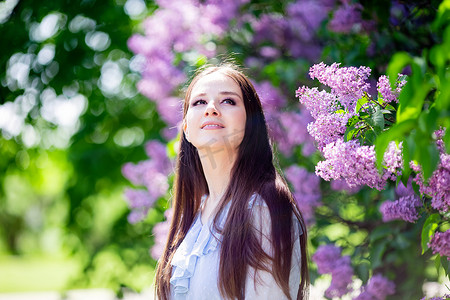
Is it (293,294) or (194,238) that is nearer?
(293,294)

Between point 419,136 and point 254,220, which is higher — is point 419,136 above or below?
above

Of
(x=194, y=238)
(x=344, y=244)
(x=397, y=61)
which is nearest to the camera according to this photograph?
(x=397, y=61)

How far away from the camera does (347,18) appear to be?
2867mm

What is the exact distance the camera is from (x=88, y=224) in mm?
5195

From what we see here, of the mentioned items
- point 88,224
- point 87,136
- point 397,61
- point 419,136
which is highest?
point 397,61

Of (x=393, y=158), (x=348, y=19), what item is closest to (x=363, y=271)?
(x=348, y=19)

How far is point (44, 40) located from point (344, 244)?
2.73 meters

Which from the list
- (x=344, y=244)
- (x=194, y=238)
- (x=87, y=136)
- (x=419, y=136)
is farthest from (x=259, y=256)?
(x=87, y=136)

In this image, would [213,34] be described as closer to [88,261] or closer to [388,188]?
[388,188]

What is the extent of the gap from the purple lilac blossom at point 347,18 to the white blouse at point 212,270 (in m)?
1.39

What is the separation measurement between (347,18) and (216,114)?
4.13 feet

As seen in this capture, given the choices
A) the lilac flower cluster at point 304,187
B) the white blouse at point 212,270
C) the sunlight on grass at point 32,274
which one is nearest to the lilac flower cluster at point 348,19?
the lilac flower cluster at point 304,187

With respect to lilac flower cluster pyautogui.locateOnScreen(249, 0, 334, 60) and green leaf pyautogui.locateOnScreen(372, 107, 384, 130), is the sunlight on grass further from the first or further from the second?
green leaf pyautogui.locateOnScreen(372, 107, 384, 130)

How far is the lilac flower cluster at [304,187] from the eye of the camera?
2941 mm
